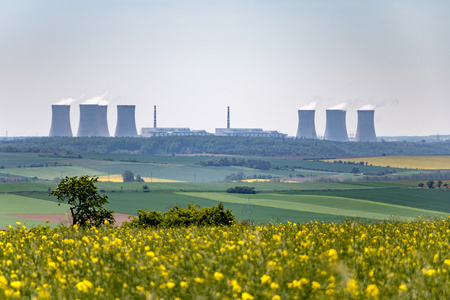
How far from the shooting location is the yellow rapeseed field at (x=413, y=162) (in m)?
153

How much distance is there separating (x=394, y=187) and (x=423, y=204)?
17640mm

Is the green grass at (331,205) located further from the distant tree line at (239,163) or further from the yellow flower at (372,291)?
the distant tree line at (239,163)

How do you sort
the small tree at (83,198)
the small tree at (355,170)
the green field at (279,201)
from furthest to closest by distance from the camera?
1. the small tree at (355,170)
2. the green field at (279,201)
3. the small tree at (83,198)

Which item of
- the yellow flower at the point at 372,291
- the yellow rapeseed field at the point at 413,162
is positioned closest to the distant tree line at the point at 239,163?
the yellow rapeseed field at the point at 413,162

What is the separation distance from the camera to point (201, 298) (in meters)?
7.49

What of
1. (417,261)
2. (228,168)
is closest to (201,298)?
(417,261)

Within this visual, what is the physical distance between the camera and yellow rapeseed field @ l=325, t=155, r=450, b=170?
15275 cm

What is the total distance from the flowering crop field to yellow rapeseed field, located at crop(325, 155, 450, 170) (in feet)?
479

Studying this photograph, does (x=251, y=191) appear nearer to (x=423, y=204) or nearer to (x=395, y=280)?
(x=423, y=204)

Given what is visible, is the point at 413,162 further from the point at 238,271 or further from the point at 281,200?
the point at 238,271

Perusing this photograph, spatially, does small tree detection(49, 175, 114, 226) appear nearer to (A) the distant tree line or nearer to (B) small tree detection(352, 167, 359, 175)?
(B) small tree detection(352, 167, 359, 175)

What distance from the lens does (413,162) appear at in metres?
157

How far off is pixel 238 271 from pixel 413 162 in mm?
155346

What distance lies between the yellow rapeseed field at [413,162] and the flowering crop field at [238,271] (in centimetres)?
14586
